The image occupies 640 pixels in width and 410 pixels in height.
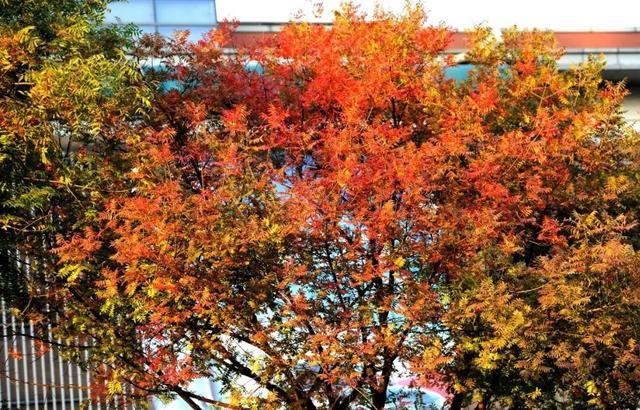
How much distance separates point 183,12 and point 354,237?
8.82 metres

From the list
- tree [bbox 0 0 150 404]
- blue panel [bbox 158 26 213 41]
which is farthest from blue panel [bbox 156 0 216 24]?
tree [bbox 0 0 150 404]

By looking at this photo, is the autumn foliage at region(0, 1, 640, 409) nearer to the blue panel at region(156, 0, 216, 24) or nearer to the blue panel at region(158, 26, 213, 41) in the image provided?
the blue panel at region(158, 26, 213, 41)

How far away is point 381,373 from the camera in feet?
41.6

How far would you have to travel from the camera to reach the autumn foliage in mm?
11000

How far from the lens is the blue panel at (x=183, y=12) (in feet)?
61.4

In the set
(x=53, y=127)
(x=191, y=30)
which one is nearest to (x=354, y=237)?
(x=53, y=127)

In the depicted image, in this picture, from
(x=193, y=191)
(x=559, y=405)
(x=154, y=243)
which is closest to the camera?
(x=154, y=243)

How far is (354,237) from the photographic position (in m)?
11.7

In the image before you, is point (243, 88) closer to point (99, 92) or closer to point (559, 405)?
point (99, 92)

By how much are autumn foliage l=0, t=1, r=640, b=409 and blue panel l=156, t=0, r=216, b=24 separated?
15.8 feet

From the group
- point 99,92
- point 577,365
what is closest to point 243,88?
point 99,92

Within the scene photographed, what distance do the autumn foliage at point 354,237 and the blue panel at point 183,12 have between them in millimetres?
4807

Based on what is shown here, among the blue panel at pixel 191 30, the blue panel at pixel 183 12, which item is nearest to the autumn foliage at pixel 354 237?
the blue panel at pixel 191 30

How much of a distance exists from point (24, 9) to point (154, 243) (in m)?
3.31
